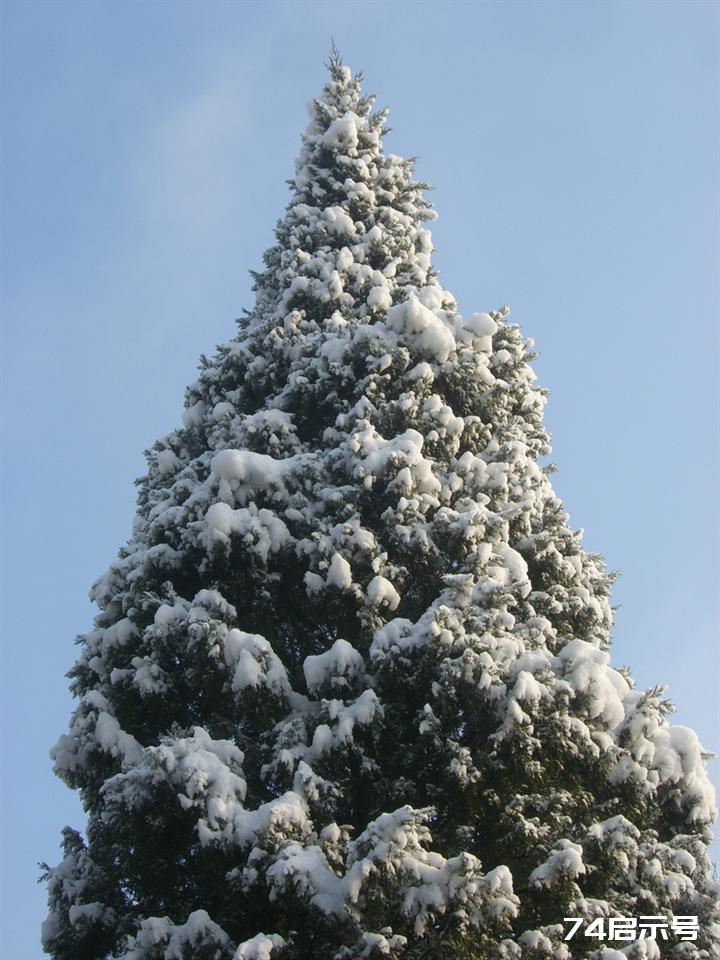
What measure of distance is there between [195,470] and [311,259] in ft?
13.9

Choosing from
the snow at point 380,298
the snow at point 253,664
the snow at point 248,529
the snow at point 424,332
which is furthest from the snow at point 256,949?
the snow at point 380,298

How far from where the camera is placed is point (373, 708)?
330 inches

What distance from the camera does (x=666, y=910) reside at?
8312mm

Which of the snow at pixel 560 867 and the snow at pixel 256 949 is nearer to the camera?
the snow at pixel 256 949

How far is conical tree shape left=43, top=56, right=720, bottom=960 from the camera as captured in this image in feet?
24.5

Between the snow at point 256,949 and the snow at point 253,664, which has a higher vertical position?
the snow at point 253,664

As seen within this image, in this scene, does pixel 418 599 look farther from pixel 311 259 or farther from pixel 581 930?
pixel 311 259

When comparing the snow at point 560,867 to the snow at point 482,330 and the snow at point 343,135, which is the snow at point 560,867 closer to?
the snow at point 482,330

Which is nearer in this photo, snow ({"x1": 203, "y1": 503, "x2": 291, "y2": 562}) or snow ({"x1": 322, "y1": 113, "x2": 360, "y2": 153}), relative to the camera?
snow ({"x1": 203, "y1": 503, "x2": 291, "y2": 562})

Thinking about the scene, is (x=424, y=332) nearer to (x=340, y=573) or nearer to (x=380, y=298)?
(x=380, y=298)

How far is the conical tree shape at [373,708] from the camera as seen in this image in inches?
294

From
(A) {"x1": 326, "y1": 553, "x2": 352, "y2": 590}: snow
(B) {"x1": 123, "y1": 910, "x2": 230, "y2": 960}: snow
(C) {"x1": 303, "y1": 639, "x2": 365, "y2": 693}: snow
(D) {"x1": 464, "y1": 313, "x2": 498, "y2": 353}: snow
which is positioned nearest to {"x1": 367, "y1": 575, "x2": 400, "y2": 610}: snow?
(A) {"x1": 326, "y1": 553, "x2": 352, "y2": 590}: snow

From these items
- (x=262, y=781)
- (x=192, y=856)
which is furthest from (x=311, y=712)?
(x=192, y=856)

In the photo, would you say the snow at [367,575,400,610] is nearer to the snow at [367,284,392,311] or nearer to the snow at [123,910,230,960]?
the snow at [123,910,230,960]
